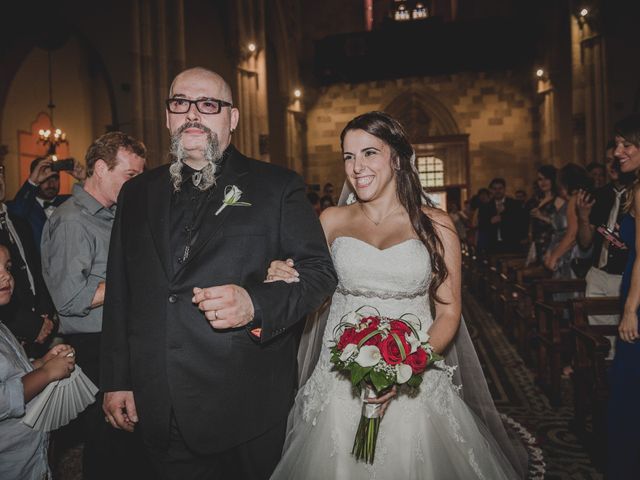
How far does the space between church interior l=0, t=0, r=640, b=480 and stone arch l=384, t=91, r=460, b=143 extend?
0.06m

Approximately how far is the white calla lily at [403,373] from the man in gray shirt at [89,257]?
1675mm

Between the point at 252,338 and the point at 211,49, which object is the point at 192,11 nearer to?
the point at 211,49

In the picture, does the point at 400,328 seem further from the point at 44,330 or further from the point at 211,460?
the point at 44,330

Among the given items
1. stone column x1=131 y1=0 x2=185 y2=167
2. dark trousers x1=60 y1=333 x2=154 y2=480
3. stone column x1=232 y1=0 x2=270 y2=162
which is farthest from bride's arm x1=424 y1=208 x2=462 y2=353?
stone column x1=232 y1=0 x2=270 y2=162

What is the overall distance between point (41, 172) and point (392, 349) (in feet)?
11.8

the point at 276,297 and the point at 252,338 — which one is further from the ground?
the point at 276,297

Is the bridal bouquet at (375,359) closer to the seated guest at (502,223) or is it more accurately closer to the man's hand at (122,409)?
the man's hand at (122,409)

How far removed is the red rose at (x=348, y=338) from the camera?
6.49 feet

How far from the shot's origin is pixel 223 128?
2.08m

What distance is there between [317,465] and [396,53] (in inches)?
687

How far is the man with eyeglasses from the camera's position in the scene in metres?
1.86

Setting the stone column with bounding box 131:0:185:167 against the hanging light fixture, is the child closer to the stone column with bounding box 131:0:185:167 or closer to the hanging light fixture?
the stone column with bounding box 131:0:185:167

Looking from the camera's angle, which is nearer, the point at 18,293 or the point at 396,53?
the point at 18,293

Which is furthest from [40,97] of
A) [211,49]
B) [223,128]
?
[223,128]
